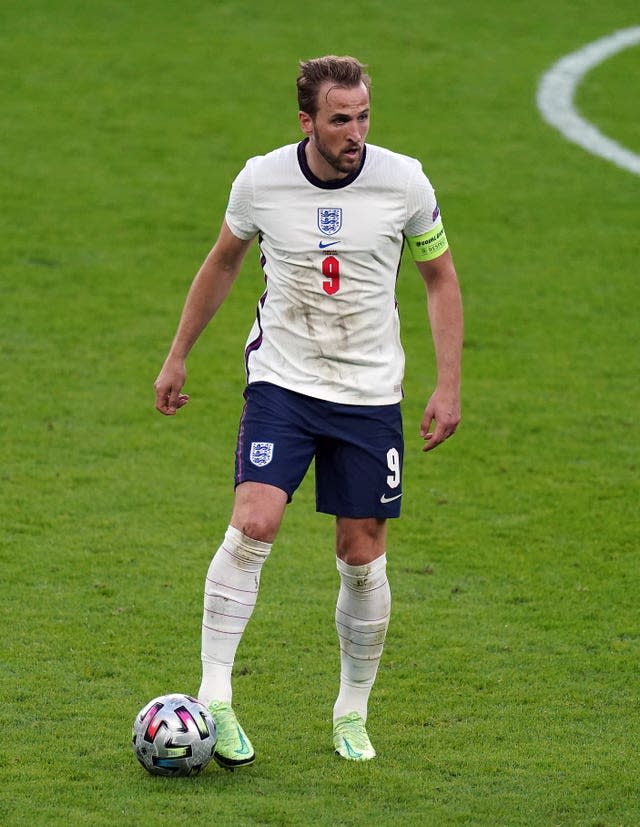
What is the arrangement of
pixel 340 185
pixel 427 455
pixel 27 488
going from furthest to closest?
1. pixel 427 455
2. pixel 27 488
3. pixel 340 185

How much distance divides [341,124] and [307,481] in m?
4.53

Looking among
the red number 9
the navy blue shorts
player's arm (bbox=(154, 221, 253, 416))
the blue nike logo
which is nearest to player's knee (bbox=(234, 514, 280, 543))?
the navy blue shorts

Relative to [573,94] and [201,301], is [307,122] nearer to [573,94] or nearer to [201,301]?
[201,301]

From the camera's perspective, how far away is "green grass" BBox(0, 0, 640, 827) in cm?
552

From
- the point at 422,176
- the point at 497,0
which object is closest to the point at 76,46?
the point at 497,0

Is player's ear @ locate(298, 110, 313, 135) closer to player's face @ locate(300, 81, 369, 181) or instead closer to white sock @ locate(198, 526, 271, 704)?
player's face @ locate(300, 81, 369, 181)

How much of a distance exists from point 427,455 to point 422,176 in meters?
4.61

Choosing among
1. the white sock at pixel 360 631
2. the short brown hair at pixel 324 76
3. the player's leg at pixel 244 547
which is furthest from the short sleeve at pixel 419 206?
the white sock at pixel 360 631

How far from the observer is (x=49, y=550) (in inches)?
313

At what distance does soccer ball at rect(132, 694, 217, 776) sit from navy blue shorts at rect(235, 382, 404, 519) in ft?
2.75

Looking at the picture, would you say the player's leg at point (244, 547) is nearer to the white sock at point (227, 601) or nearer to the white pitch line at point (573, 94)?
the white sock at point (227, 601)

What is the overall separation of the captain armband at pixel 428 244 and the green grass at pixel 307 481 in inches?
73.1

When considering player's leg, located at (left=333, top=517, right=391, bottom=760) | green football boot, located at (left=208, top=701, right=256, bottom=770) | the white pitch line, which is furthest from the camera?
the white pitch line

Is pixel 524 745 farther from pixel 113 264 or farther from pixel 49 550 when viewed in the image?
pixel 113 264
